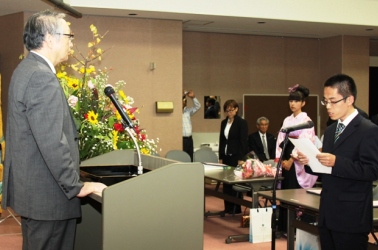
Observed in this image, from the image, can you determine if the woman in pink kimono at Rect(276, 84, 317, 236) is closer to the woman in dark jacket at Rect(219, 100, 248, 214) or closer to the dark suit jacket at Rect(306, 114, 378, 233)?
the woman in dark jacket at Rect(219, 100, 248, 214)

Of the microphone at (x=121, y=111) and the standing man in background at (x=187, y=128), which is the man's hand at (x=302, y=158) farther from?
the standing man in background at (x=187, y=128)

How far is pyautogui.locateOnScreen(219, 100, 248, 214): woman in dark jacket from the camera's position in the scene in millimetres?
8547

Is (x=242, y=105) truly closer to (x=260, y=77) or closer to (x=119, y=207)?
(x=260, y=77)

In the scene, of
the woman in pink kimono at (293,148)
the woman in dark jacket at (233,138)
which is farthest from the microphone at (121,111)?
the woman in dark jacket at (233,138)

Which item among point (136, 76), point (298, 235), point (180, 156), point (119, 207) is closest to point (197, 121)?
point (136, 76)

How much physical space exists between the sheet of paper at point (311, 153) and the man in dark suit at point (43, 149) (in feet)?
4.54

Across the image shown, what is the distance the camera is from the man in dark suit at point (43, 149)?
262 cm

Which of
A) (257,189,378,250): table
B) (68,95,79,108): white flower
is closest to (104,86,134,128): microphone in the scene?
(68,95,79,108): white flower

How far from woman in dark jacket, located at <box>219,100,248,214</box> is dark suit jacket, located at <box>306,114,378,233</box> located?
197 inches

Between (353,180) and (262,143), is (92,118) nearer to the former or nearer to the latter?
(353,180)

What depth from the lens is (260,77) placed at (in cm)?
1209

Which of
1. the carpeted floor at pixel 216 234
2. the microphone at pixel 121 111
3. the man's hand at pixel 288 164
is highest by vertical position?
the microphone at pixel 121 111

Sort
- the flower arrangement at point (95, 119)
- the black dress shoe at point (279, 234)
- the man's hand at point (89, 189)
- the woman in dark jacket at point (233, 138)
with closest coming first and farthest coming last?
the man's hand at point (89, 189) → the flower arrangement at point (95, 119) → the black dress shoe at point (279, 234) → the woman in dark jacket at point (233, 138)

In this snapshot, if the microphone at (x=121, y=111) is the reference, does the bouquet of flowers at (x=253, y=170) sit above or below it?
below
